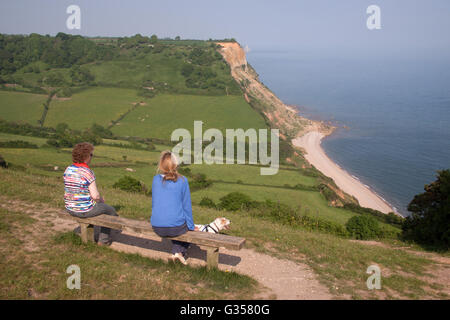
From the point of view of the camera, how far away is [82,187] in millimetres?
7148

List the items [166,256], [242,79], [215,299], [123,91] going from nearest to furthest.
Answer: [215,299], [166,256], [123,91], [242,79]

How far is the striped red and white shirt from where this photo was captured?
705cm

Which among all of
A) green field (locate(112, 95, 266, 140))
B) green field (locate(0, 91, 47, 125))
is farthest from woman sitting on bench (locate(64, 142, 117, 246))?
green field (locate(0, 91, 47, 125))

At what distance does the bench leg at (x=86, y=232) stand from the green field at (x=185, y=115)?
227ft

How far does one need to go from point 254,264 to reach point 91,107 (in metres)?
88.0

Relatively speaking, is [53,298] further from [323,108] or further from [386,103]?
[386,103]

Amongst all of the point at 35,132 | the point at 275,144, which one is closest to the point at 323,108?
the point at 275,144

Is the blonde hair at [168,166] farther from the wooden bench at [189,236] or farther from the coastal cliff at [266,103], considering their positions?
the coastal cliff at [266,103]

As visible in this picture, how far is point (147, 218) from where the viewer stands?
10336 mm

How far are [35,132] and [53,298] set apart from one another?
64.9 meters

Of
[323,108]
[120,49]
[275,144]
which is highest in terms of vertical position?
[120,49]

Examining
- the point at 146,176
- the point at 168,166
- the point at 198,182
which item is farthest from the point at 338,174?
the point at 168,166

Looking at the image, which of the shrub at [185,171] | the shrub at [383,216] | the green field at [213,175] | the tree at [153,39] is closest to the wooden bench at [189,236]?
the green field at [213,175]
